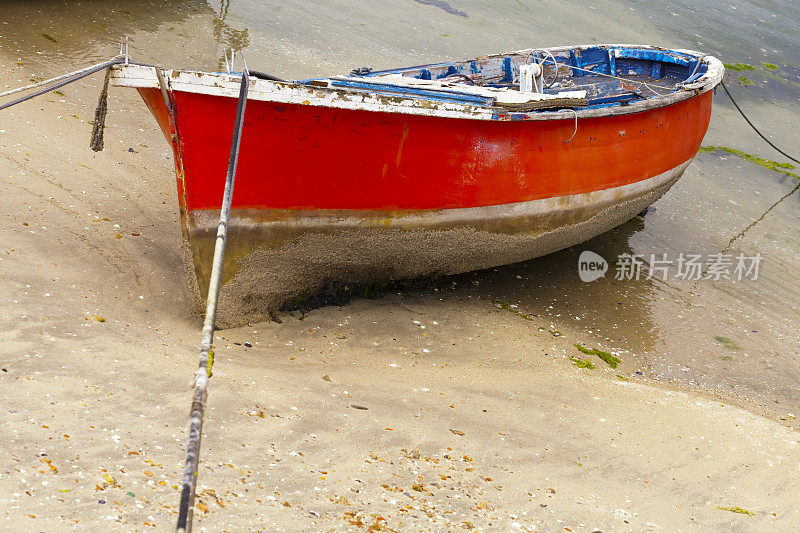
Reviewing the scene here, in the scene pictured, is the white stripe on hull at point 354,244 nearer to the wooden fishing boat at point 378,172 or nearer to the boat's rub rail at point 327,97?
the wooden fishing boat at point 378,172

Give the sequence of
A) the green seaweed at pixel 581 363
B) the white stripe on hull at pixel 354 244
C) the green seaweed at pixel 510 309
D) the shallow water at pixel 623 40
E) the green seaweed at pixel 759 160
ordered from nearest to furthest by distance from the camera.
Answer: the white stripe on hull at pixel 354 244 → the green seaweed at pixel 581 363 → the green seaweed at pixel 510 309 → the shallow water at pixel 623 40 → the green seaweed at pixel 759 160

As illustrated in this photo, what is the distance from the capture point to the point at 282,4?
1245cm

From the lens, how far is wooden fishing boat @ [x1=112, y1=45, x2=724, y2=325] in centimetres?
451

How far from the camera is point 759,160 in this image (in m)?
10.9

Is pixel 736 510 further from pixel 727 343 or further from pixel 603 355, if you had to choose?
pixel 727 343

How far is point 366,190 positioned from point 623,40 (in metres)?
11.6

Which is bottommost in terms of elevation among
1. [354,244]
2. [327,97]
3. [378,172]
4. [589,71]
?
[354,244]

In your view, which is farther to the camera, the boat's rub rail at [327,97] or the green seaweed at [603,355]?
the green seaweed at [603,355]

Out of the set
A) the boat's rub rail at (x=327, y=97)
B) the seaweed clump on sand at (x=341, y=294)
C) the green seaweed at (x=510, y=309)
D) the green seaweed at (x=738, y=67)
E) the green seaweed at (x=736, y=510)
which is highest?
the green seaweed at (x=738, y=67)

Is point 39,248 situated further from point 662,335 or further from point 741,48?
point 741,48

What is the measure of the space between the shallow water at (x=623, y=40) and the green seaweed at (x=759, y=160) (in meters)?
0.15

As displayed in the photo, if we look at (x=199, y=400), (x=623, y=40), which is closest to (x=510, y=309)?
(x=199, y=400)

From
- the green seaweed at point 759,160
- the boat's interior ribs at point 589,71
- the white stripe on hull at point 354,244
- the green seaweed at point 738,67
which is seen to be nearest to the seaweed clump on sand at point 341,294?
the white stripe on hull at point 354,244

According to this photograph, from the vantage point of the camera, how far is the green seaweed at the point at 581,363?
18.7 ft
